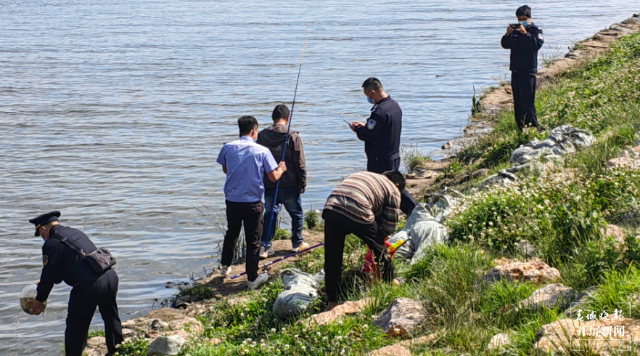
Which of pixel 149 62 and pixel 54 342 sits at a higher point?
pixel 149 62

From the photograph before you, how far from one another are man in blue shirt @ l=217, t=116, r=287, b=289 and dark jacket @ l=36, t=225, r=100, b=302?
2092 millimetres

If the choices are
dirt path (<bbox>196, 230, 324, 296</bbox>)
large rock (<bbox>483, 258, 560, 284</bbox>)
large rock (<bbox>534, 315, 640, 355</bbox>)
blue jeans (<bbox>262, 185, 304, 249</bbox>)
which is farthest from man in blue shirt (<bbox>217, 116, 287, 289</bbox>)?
large rock (<bbox>534, 315, 640, 355</bbox>)

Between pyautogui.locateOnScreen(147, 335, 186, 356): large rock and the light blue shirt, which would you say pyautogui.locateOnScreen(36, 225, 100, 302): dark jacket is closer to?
pyautogui.locateOnScreen(147, 335, 186, 356): large rock

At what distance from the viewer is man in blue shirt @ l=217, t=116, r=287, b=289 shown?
8047 mm

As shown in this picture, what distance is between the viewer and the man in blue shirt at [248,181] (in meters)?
8.05

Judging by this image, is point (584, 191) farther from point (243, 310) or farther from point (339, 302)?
point (243, 310)

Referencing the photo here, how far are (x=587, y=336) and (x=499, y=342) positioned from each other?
0.65 metres

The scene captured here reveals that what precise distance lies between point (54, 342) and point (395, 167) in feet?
14.7

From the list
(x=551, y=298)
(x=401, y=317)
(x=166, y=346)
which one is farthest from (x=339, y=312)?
(x=551, y=298)

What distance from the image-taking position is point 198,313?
25.4ft

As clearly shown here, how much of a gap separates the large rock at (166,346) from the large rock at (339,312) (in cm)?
113

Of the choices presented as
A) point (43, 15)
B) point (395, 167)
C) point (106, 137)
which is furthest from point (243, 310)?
point (43, 15)

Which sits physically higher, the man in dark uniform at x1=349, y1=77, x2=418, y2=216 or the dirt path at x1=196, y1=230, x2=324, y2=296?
the man in dark uniform at x1=349, y1=77, x2=418, y2=216

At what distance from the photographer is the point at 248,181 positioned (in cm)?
804
